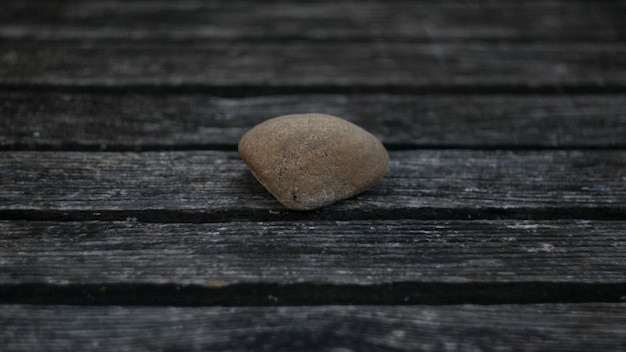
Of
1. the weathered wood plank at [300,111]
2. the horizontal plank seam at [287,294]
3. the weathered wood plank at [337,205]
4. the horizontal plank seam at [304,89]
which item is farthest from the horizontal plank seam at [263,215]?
the horizontal plank seam at [304,89]

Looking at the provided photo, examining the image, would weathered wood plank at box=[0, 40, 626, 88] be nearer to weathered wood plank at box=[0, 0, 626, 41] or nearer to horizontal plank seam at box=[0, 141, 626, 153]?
weathered wood plank at box=[0, 0, 626, 41]

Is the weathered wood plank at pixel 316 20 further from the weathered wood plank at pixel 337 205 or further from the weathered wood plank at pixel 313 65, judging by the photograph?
the weathered wood plank at pixel 337 205

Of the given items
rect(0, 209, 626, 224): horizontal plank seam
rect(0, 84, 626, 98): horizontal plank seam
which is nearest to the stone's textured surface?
rect(0, 209, 626, 224): horizontal plank seam

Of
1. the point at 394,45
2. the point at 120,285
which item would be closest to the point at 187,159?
the point at 120,285

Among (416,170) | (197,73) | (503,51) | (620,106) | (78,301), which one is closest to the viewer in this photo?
(78,301)

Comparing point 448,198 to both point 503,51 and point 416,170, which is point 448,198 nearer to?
point 416,170

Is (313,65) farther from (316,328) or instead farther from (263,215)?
(316,328)
